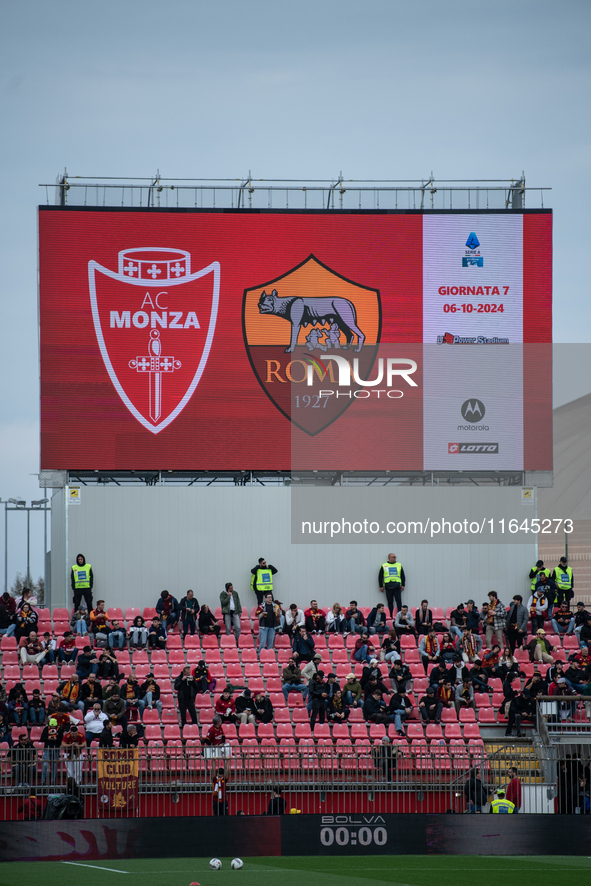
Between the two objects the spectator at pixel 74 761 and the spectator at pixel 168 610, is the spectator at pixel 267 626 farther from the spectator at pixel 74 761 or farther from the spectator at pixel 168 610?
the spectator at pixel 74 761

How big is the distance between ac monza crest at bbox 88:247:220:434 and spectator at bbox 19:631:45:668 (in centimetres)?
598

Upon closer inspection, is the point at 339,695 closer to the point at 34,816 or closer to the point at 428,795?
the point at 428,795

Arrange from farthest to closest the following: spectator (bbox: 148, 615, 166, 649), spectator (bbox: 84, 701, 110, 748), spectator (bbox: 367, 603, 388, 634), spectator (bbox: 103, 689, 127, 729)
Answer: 1. spectator (bbox: 367, 603, 388, 634)
2. spectator (bbox: 148, 615, 166, 649)
3. spectator (bbox: 103, 689, 127, 729)
4. spectator (bbox: 84, 701, 110, 748)

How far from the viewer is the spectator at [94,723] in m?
21.9

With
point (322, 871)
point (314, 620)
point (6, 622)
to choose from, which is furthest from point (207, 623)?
point (322, 871)

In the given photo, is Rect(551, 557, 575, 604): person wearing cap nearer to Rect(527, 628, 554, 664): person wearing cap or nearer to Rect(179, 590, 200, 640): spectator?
Rect(527, 628, 554, 664): person wearing cap

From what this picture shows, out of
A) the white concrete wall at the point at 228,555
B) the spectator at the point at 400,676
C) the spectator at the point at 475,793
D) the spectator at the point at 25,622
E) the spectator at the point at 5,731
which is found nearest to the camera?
the spectator at the point at 475,793

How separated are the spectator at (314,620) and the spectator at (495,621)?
12.8 ft

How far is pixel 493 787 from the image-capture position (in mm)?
19625

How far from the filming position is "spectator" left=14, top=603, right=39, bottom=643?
26.0 m

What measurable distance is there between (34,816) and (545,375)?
55.1 feet

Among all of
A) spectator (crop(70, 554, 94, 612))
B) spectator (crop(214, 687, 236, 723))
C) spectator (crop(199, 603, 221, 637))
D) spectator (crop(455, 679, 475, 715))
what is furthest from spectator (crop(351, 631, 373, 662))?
spectator (crop(70, 554, 94, 612))

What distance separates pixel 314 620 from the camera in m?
27.1

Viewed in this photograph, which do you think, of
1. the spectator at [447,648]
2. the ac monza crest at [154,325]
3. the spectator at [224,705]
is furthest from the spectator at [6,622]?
the spectator at [447,648]
